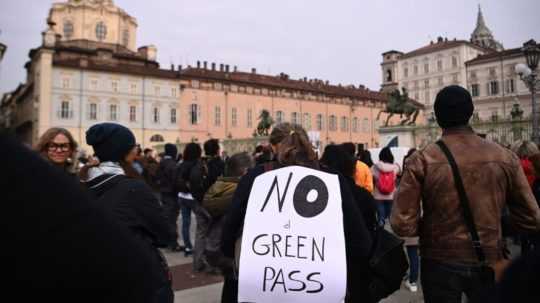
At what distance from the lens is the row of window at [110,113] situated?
43.6 meters

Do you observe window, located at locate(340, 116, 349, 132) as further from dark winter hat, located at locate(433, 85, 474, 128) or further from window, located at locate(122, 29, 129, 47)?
dark winter hat, located at locate(433, 85, 474, 128)

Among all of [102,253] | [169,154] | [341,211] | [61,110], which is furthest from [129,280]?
[61,110]

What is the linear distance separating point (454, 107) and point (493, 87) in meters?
70.1

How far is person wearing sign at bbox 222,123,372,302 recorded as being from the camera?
2.47 meters

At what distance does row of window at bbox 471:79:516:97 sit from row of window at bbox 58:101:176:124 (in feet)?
157

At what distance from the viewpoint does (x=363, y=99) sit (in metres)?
64.9

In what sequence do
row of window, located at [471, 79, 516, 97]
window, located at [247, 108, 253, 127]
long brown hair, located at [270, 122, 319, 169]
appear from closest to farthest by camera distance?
long brown hair, located at [270, 122, 319, 169] < window, located at [247, 108, 253, 127] < row of window, located at [471, 79, 516, 97]

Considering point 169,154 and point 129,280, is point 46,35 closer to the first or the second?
point 169,154

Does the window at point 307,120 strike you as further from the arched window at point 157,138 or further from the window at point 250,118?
the arched window at point 157,138

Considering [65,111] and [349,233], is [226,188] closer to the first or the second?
[349,233]

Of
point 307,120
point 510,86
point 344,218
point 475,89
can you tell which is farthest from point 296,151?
point 475,89

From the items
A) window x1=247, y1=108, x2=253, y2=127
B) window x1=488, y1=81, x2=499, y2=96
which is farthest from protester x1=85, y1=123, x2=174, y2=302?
window x1=488, y1=81, x2=499, y2=96

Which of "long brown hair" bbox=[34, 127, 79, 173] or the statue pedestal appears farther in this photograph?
the statue pedestal

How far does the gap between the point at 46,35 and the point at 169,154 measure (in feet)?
150
